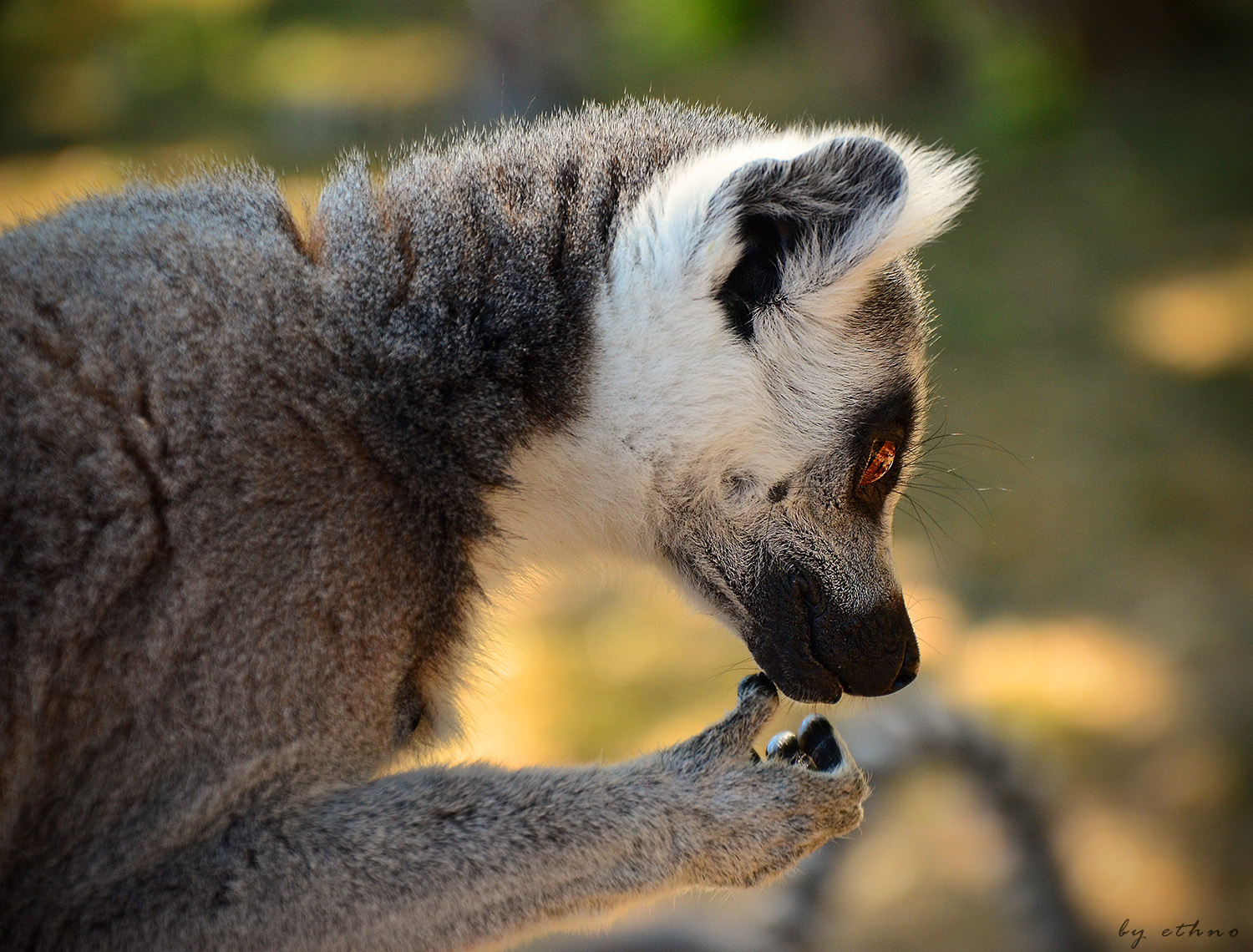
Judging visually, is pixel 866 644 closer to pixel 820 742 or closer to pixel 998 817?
pixel 820 742

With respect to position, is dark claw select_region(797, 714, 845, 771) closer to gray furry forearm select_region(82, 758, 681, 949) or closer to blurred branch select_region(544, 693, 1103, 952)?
gray furry forearm select_region(82, 758, 681, 949)

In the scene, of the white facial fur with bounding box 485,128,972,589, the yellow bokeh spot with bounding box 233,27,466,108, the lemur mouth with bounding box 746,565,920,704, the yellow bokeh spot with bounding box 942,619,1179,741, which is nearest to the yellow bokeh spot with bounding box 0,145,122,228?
the yellow bokeh spot with bounding box 233,27,466,108

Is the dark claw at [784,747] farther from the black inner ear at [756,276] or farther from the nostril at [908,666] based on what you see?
the black inner ear at [756,276]

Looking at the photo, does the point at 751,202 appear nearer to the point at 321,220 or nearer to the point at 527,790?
the point at 321,220

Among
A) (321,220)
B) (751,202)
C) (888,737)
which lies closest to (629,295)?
(751,202)

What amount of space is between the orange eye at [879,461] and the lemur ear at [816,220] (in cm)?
36

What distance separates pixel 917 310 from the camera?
8.24 feet

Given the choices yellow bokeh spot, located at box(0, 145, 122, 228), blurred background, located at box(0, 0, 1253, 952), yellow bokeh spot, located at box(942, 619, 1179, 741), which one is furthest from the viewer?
yellow bokeh spot, located at box(0, 145, 122, 228)

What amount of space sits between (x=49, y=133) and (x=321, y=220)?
1037 centimetres

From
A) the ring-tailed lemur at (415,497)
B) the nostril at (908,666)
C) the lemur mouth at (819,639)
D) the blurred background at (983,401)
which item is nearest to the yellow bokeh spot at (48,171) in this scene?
the blurred background at (983,401)

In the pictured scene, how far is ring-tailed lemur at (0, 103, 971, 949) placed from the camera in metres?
1.81

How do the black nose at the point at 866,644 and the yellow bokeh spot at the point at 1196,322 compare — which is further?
the yellow bokeh spot at the point at 1196,322

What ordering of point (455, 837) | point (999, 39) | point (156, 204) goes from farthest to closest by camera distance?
point (999, 39), point (156, 204), point (455, 837)

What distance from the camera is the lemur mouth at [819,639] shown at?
7.45 feet
